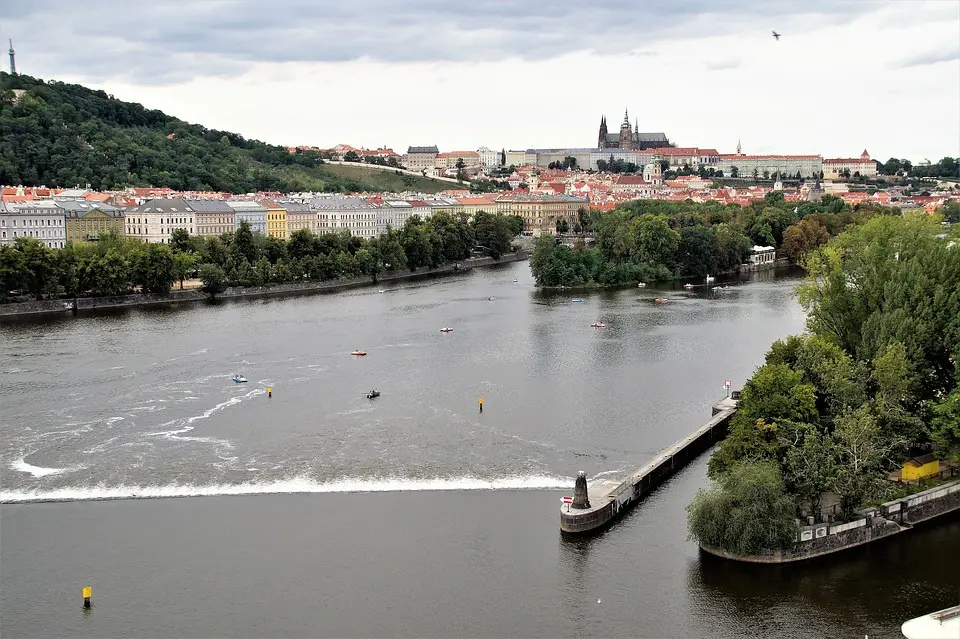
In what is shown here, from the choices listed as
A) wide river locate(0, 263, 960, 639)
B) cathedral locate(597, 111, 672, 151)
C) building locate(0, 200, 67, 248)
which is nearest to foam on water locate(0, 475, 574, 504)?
wide river locate(0, 263, 960, 639)

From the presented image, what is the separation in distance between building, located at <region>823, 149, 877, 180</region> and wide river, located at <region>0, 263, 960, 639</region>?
3870 inches

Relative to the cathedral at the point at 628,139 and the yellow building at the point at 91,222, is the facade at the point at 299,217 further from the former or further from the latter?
the cathedral at the point at 628,139

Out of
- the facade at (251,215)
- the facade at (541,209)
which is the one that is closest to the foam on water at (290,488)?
the facade at (251,215)

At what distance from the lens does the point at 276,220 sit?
62.3 meters

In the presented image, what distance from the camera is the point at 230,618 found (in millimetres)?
13156

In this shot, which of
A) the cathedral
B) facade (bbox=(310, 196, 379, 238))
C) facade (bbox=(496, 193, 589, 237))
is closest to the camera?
facade (bbox=(310, 196, 379, 238))

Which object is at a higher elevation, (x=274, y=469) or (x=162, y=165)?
(x=162, y=165)

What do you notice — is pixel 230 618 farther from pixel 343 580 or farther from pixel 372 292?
pixel 372 292

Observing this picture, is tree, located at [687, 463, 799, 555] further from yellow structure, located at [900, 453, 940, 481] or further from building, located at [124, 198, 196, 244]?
building, located at [124, 198, 196, 244]

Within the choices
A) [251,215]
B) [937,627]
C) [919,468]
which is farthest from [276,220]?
[937,627]

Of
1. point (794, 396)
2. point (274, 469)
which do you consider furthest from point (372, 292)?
point (794, 396)

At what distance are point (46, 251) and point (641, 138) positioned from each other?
119 meters

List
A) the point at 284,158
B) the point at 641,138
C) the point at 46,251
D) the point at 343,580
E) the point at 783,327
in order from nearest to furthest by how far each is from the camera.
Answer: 1. the point at 343,580
2. the point at 783,327
3. the point at 46,251
4. the point at 284,158
5. the point at 641,138

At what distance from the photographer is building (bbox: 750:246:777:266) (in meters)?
57.1
